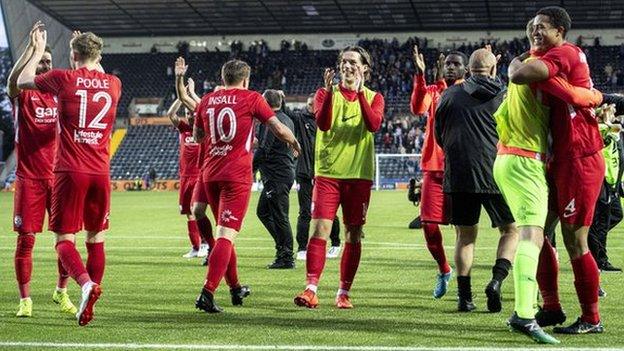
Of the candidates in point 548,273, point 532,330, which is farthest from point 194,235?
point 532,330

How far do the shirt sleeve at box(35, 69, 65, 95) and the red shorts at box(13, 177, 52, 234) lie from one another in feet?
3.31

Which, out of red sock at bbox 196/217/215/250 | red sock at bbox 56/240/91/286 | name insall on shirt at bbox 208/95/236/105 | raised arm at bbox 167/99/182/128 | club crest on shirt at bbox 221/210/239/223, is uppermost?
Result: raised arm at bbox 167/99/182/128

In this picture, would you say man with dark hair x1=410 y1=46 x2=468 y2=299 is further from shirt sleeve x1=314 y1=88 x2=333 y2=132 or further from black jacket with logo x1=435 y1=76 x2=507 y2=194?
shirt sleeve x1=314 y1=88 x2=333 y2=132

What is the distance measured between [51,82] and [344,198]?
2.67 meters

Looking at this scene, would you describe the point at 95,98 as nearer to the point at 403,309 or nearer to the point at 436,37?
the point at 403,309

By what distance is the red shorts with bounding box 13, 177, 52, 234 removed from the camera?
8.08 metres

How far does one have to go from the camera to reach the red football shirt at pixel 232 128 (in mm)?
8227

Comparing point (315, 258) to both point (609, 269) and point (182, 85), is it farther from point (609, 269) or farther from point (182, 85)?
point (609, 269)

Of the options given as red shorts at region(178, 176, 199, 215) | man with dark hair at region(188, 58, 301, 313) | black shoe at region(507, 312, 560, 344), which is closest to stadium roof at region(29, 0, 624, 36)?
red shorts at region(178, 176, 199, 215)

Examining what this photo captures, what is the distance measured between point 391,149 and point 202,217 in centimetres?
3580

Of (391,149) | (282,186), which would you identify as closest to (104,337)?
(282,186)

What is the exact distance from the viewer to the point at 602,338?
6.63 meters

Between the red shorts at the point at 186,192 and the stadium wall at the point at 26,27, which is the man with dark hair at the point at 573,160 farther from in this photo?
the stadium wall at the point at 26,27

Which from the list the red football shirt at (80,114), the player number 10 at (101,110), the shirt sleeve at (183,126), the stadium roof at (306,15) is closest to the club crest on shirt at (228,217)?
the red football shirt at (80,114)
